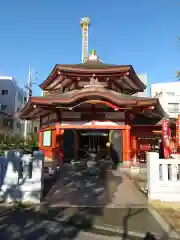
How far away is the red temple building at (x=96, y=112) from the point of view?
43.3 feet

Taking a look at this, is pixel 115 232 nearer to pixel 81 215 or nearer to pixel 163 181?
pixel 81 215

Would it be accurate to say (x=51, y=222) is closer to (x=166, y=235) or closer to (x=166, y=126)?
(x=166, y=235)

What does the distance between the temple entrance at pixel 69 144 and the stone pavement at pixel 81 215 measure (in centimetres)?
636

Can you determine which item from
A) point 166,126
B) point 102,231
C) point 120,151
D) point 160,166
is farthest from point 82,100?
point 102,231

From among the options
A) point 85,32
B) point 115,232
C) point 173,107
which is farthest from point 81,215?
point 173,107

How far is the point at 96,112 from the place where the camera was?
14.3m

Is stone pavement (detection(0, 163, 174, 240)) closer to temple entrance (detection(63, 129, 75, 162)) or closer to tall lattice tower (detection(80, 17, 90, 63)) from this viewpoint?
temple entrance (detection(63, 129, 75, 162))

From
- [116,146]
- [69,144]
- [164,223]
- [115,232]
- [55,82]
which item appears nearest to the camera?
[115,232]

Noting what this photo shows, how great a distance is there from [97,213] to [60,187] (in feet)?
10.1

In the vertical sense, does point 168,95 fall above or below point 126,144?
above

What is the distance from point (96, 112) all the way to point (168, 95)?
125 ft

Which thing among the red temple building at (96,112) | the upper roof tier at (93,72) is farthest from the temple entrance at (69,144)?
the upper roof tier at (93,72)

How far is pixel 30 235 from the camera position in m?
4.63

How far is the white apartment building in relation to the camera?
4751 centimetres
